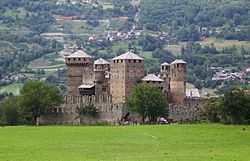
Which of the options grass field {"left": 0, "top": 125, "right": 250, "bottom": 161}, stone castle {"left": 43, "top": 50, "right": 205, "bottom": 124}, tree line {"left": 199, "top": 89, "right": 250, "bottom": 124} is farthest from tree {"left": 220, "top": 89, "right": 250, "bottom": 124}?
stone castle {"left": 43, "top": 50, "right": 205, "bottom": 124}

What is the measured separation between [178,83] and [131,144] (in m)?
45.3

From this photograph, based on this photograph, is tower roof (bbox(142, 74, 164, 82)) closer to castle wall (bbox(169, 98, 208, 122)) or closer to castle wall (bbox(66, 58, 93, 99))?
castle wall (bbox(169, 98, 208, 122))

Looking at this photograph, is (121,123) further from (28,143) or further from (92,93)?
(28,143)

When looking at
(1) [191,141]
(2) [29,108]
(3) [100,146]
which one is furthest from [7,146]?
(2) [29,108]

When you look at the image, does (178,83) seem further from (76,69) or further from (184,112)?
(76,69)

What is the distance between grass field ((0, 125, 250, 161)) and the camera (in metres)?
50.6

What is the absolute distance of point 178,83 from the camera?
10412 cm

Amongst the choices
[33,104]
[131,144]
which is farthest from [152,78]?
[131,144]

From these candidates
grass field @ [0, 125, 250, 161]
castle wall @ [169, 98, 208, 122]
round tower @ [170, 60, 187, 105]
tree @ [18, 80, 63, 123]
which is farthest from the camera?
round tower @ [170, 60, 187, 105]

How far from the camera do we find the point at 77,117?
101562 millimetres

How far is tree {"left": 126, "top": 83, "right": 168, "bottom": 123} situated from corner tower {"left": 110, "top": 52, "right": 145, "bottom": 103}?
22.5 feet

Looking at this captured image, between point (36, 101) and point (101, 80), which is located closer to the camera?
point (36, 101)

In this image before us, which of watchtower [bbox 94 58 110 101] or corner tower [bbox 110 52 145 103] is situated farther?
watchtower [bbox 94 58 110 101]

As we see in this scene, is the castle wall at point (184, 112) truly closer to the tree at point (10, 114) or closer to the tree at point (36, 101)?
the tree at point (36, 101)
